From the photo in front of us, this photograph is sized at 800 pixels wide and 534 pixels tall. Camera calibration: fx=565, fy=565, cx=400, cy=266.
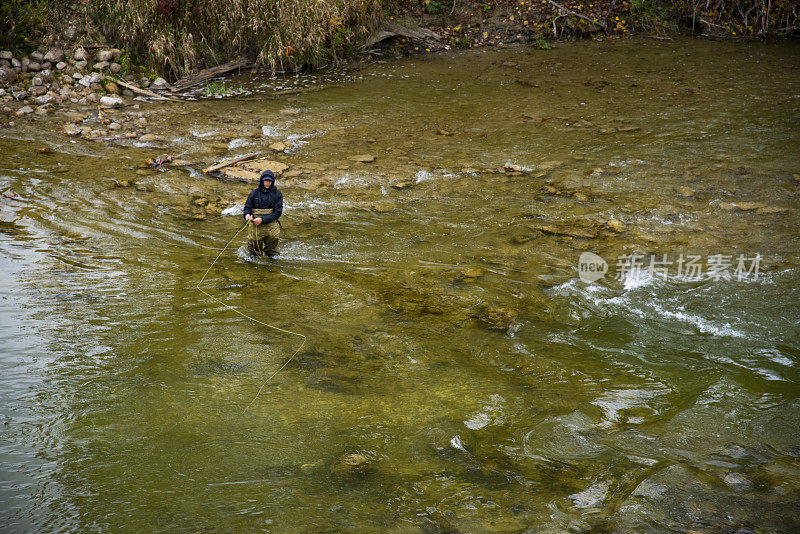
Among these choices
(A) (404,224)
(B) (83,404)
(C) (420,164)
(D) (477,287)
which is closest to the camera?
(B) (83,404)

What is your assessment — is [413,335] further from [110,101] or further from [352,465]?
[110,101]

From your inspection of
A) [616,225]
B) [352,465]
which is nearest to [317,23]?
[616,225]

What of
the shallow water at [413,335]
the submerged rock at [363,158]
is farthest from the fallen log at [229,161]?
the submerged rock at [363,158]

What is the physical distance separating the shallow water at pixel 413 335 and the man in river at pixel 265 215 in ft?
1.08

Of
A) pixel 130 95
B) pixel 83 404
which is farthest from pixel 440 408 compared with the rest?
pixel 130 95

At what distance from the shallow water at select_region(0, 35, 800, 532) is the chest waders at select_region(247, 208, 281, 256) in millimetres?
313

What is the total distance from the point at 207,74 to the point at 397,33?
5.50m

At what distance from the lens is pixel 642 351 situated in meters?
5.25

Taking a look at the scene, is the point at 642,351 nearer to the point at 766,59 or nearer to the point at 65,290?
the point at 65,290

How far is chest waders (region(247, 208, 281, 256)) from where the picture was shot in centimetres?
693

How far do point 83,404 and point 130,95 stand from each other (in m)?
10.3
